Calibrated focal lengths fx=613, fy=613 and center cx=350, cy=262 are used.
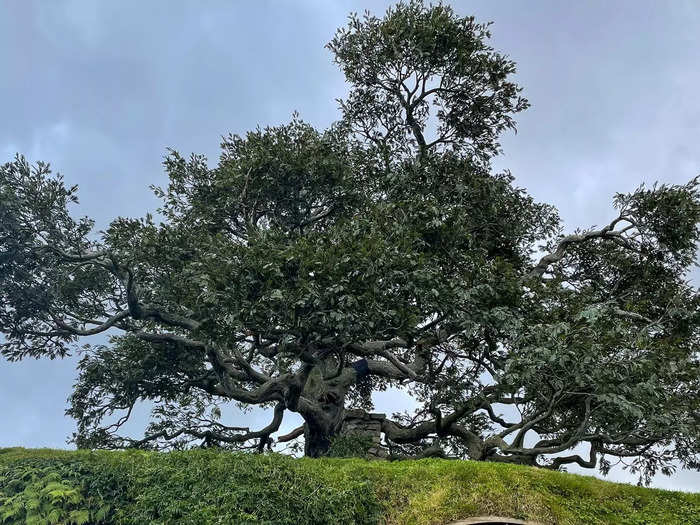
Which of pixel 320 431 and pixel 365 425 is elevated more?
pixel 365 425

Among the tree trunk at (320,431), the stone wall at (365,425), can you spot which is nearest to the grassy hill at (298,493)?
the tree trunk at (320,431)

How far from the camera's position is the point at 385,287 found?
433 inches

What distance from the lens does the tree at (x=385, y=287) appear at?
36.3 feet

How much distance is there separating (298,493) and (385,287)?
427cm

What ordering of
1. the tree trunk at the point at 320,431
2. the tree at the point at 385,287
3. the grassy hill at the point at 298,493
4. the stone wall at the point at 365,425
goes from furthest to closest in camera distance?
the stone wall at the point at 365,425, the tree trunk at the point at 320,431, the tree at the point at 385,287, the grassy hill at the point at 298,493

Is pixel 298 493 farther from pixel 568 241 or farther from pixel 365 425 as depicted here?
pixel 568 241

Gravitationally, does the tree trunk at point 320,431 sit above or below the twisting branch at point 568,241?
below

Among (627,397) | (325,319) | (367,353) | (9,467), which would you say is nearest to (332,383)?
(367,353)

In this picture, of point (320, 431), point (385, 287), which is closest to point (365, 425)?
point (320, 431)

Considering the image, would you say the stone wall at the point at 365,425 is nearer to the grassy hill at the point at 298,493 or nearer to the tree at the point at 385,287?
the tree at the point at 385,287

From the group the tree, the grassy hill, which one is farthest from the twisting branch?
the grassy hill

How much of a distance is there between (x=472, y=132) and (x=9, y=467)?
13050 millimetres

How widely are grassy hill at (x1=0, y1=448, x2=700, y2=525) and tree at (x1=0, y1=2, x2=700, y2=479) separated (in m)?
2.39

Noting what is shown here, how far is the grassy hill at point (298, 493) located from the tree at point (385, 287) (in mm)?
2390
